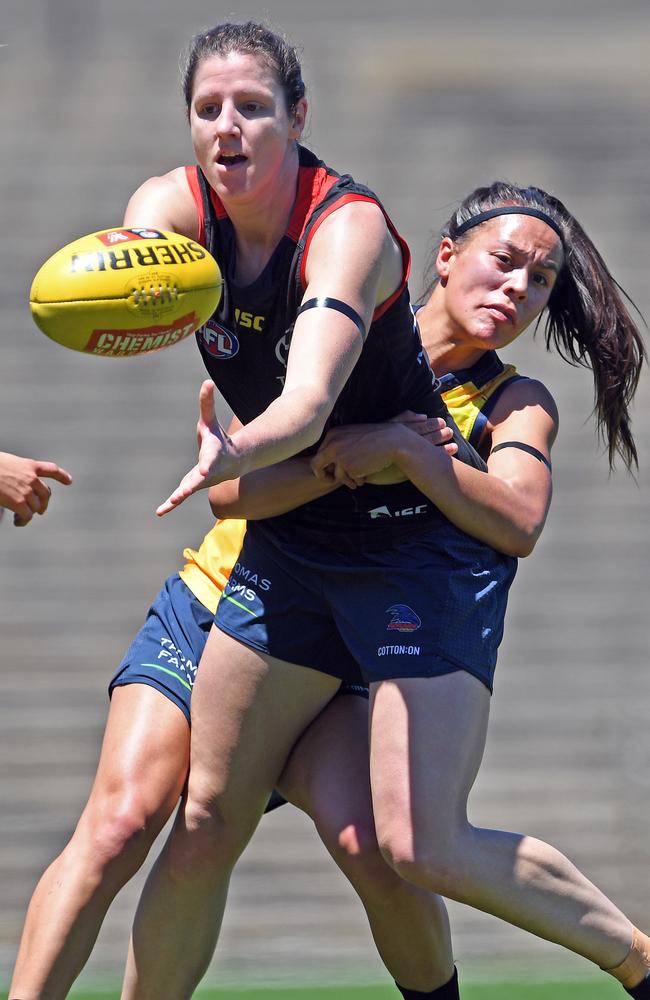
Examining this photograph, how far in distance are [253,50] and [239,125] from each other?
0.58 ft

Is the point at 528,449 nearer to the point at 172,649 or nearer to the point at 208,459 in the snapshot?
the point at 172,649

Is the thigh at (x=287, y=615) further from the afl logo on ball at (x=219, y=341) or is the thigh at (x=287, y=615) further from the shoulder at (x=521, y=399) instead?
the shoulder at (x=521, y=399)

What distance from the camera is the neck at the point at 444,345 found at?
312 cm

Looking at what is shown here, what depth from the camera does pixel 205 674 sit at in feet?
9.54

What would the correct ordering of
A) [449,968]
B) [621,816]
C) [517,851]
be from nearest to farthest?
[517,851]
[449,968]
[621,816]

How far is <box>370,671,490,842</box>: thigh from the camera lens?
Answer: 2.62 m

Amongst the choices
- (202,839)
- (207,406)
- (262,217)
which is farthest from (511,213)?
(202,839)

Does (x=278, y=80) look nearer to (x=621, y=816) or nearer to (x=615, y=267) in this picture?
(x=615, y=267)

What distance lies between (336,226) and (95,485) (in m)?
3.07

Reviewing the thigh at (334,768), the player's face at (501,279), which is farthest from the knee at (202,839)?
the player's face at (501,279)

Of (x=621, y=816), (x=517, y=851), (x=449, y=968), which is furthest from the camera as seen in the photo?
(x=621, y=816)

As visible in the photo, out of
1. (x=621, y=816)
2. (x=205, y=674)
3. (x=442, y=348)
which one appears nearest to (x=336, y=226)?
(x=442, y=348)

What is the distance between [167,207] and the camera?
2.69m

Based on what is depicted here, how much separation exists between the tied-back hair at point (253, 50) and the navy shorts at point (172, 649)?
3.83ft
